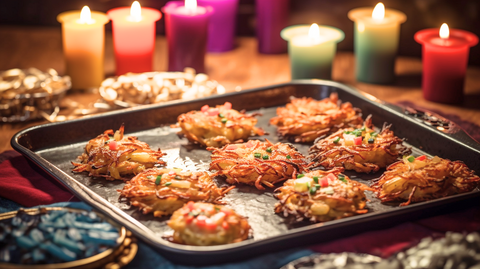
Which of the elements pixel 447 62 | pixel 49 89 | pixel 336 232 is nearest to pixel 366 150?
pixel 336 232

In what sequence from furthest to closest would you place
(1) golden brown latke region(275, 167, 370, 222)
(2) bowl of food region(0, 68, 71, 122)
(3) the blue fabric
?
1. (2) bowl of food region(0, 68, 71, 122)
2. (1) golden brown latke region(275, 167, 370, 222)
3. (3) the blue fabric

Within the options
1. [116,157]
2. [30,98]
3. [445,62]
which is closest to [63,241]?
[116,157]

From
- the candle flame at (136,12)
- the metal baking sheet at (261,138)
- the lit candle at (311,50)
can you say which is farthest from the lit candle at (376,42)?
the candle flame at (136,12)

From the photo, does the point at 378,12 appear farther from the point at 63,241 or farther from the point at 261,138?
the point at 63,241

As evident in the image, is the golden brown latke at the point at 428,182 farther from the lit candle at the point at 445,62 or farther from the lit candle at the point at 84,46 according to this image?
the lit candle at the point at 84,46

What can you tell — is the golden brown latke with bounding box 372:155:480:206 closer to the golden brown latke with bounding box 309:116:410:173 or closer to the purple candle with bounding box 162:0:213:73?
the golden brown latke with bounding box 309:116:410:173

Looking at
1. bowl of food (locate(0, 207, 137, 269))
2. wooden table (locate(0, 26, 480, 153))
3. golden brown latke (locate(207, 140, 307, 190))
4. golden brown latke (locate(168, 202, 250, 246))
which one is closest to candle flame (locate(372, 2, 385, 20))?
wooden table (locate(0, 26, 480, 153))
